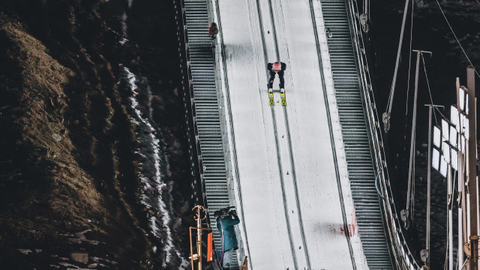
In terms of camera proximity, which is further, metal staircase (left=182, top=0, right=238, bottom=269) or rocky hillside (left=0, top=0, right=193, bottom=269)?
metal staircase (left=182, top=0, right=238, bottom=269)

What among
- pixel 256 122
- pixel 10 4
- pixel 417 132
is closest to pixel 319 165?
pixel 256 122

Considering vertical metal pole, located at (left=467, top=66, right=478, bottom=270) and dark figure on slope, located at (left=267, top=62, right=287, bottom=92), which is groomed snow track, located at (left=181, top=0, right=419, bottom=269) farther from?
vertical metal pole, located at (left=467, top=66, right=478, bottom=270)

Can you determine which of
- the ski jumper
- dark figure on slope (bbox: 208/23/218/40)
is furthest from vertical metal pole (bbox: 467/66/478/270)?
dark figure on slope (bbox: 208/23/218/40)

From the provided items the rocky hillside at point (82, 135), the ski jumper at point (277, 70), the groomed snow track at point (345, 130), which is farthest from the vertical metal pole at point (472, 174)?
the rocky hillside at point (82, 135)

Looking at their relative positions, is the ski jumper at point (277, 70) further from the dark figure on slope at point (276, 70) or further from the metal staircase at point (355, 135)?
the metal staircase at point (355, 135)

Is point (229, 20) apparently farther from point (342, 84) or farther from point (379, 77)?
point (379, 77)

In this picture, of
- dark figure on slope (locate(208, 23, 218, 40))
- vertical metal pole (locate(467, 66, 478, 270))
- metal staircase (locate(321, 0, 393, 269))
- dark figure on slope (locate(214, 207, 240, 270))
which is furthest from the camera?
dark figure on slope (locate(208, 23, 218, 40))
